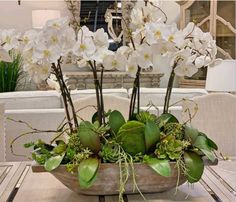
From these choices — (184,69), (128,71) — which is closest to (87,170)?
(128,71)

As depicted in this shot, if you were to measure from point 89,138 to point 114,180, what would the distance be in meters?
0.14

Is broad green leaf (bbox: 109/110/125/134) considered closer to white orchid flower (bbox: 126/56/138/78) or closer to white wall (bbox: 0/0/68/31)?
white orchid flower (bbox: 126/56/138/78)

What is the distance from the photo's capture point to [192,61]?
1.21 m

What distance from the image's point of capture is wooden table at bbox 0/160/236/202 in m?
1.22

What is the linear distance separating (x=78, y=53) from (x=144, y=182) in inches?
16.7

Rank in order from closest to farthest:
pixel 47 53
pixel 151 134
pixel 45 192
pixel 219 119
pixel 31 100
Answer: pixel 47 53 < pixel 151 134 < pixel 45 192 < pixel 219 119 < pixel 31 100

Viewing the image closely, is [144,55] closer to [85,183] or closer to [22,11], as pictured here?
[85,183]

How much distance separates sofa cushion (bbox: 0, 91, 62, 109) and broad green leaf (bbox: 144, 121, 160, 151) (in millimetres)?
1781

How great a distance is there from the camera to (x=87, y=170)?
3.64ft

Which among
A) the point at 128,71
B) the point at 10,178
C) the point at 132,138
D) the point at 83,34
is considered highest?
the point at 83,34

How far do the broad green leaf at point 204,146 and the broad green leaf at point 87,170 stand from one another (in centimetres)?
32

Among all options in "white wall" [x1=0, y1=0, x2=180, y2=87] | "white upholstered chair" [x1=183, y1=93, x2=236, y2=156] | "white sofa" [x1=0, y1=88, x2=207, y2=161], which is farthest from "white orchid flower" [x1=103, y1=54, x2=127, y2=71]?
"white wall" [x1=0, y1=0, x2=180, y2=87]

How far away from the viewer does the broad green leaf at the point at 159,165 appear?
113 centimetres

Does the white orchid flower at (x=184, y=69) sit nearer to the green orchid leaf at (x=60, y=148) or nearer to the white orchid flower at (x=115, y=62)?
the white orchid flower at (x=115, y=62)
